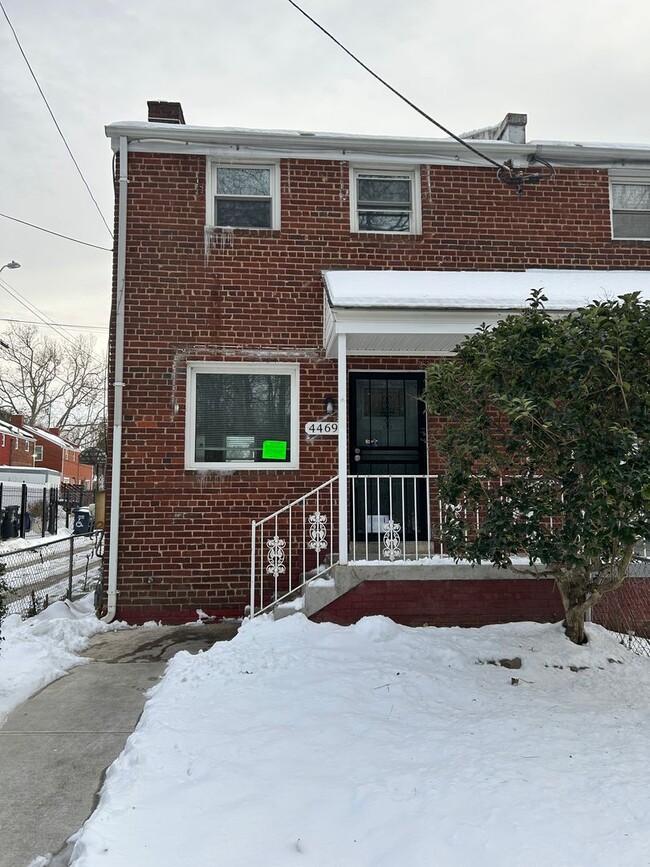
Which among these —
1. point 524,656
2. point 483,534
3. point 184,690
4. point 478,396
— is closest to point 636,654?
point 524,656

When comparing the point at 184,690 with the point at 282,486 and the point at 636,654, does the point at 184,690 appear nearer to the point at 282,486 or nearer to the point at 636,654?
the point at 282,486

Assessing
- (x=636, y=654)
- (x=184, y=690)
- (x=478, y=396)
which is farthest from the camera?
(x=636, y=654)

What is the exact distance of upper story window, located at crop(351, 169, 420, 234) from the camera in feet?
25.6

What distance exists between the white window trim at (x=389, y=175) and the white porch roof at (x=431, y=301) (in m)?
0.79

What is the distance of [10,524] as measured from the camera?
59.3 ft

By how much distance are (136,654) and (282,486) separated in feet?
7.89

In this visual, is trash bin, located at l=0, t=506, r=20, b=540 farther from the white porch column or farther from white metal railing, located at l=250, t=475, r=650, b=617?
the white porch column

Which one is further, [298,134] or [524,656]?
[298,134]

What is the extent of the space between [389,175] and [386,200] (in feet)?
1.12

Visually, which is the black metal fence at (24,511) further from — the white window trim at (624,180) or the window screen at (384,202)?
the white window trim at (624,180)

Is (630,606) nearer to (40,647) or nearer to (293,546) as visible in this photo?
(293,546)

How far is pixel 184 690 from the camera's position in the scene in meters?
4.27

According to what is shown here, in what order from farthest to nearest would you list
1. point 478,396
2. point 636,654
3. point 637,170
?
1. point 637,170
2. point 636,654
3. point 478,396

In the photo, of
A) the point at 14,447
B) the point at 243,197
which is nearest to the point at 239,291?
the point at 243,197
